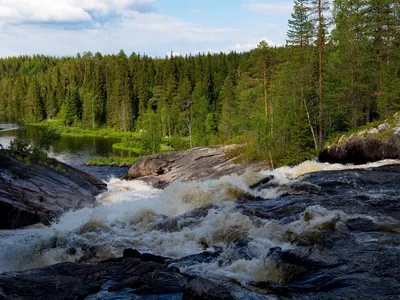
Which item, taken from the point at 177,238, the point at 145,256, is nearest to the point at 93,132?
the point at 177,238

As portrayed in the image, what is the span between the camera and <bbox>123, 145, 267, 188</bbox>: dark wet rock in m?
37.7

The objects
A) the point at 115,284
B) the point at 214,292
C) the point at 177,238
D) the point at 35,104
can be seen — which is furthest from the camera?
the point at 35,104

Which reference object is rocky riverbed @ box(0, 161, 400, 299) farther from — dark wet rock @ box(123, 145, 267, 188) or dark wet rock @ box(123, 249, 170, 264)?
dark wet rock @ box(123, 145, 267, 188)

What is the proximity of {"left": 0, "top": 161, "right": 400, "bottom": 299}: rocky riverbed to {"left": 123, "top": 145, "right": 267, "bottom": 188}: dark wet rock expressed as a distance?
15.4m

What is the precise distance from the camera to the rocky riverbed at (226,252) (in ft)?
30.8

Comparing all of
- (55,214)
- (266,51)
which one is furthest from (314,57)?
(55,214)

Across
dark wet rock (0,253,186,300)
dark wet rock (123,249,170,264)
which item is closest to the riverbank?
dark wet rock (123,249,170,264)

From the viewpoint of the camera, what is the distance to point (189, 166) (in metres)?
40.9

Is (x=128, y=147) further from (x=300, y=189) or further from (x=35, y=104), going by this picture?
(x=35, y=104)

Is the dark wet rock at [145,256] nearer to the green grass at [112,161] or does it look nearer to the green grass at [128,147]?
the green grass at [112,161]

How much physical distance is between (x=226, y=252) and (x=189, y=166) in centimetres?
2852

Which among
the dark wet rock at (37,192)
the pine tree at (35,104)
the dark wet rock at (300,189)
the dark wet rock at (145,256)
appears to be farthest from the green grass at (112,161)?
the pine tree at (35,104)

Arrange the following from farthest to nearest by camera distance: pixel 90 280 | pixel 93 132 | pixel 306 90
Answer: pixel 93 132 → pixel 306 90 → pixel 90 280

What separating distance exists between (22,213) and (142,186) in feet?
63.2
